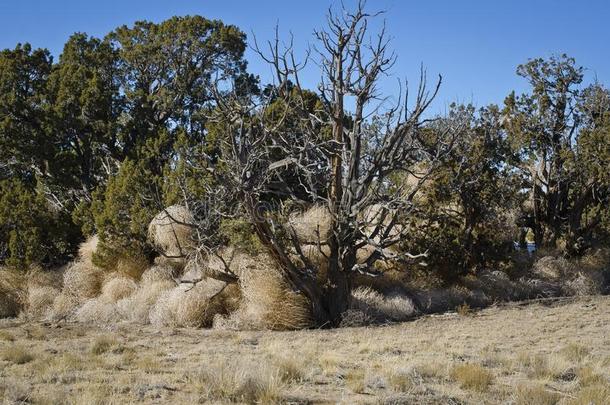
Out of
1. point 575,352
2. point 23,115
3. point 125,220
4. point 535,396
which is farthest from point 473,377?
point 23,115

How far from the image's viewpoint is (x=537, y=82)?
18375 mm

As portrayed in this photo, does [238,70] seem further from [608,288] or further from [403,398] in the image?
[403,398]

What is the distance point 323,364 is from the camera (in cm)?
895

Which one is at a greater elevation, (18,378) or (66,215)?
(66,215)

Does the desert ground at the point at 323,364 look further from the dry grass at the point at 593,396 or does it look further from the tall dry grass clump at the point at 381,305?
the tall dry grass clump at the point at 381,305

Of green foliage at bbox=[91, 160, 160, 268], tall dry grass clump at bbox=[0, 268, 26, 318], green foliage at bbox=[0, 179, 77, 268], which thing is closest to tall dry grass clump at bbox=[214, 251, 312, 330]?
green foliage at bbox=[91, 160, 160, 268]

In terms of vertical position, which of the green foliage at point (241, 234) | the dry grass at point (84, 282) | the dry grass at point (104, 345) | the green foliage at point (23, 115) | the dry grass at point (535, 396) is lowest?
the dry grass at point (535, 396)

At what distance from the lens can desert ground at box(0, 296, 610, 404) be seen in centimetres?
728

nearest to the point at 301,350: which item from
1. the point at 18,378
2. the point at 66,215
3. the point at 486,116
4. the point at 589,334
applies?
the point at 18,378

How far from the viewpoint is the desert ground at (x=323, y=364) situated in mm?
7277

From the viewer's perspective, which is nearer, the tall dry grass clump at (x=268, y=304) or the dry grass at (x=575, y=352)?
the dry grass at (x=575, y=352)

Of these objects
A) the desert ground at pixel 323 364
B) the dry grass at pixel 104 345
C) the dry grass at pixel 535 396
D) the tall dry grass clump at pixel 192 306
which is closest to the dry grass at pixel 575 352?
the desert ground at pixel 323 364

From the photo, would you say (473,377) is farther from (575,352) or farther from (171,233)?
(171,233)

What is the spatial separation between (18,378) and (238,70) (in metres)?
14.9
